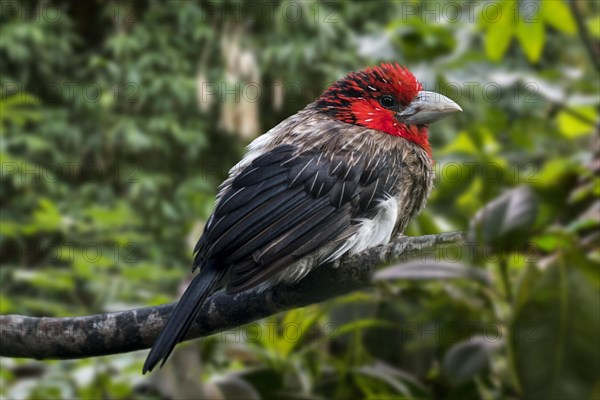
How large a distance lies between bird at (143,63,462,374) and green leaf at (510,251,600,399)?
391 millimetres

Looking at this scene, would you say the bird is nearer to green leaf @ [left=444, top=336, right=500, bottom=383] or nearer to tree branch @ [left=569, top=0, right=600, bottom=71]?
green leaf @ [left=444, top=336, right=500, bottom=383]

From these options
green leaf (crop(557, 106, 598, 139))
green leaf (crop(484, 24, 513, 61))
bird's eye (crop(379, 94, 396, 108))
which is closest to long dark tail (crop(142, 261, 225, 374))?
bird's eye (crop(379, 94, 396, 108))

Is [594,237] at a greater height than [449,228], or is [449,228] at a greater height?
[594,237]

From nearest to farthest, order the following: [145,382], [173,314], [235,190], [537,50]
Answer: [173,314], [235,190], [145,382], [537,50]

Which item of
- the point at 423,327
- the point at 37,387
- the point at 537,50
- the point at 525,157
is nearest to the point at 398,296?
the point at 423,327

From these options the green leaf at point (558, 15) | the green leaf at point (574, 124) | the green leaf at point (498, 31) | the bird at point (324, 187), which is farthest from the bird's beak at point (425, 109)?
the green leaf at point (574, 124)

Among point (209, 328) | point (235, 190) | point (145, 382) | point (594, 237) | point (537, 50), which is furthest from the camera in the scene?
point (537, 50)

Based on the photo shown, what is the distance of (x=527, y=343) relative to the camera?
173 cm

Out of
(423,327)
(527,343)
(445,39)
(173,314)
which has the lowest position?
(423,327)

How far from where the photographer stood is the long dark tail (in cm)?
135

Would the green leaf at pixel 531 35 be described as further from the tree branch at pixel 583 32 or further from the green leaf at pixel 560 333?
the green leaf at pixel 560 333

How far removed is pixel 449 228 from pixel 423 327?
0.42m

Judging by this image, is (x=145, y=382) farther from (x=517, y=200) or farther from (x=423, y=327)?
(x=517, y=200)

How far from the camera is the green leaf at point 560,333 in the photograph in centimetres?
169
